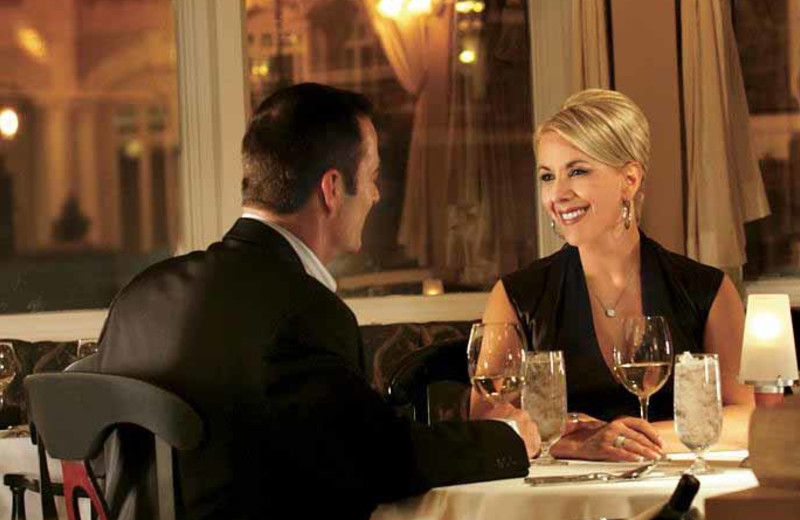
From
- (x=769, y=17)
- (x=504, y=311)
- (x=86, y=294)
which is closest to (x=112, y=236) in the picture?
(x=86, y=294)

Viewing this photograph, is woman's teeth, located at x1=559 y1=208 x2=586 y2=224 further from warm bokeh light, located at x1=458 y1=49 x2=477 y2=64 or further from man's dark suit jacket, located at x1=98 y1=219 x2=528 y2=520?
warm bokeh light, located at x1=458 y1=49 x2=477 y2=64

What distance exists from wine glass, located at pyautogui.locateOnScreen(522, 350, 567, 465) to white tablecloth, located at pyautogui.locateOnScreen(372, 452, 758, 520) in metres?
0.21

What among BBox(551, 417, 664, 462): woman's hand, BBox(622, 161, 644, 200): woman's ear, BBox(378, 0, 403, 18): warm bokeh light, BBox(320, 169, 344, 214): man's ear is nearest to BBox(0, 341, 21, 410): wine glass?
BBox(622, 161, 644, 200): woman's ear

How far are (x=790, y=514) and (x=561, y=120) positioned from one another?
102 inches

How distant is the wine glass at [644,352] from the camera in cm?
245

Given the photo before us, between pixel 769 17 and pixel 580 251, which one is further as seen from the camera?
pixel 769 17

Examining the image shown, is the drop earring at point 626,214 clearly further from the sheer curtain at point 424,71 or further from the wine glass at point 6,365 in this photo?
the sheer curtain at point 424,71

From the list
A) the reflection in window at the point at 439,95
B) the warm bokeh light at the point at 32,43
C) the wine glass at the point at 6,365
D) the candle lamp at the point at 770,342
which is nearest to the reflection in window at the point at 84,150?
the warm bokeh light at the point at 32,43

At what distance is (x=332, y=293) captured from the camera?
2127 millimetres

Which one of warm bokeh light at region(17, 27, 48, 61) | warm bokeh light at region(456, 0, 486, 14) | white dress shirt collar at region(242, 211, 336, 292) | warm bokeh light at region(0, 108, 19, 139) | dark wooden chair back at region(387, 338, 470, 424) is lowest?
dark wooden chair back at region(387, 338, 470, 424)

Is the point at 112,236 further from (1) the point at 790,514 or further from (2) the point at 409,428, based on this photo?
(1) the point at 790,514

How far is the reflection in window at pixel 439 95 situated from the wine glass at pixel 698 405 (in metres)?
3.99

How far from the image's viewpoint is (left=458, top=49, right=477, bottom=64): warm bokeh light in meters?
6.27

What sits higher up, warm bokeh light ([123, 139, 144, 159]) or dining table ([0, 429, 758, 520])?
warm bokeh light ([123, 139, 144, 159])
